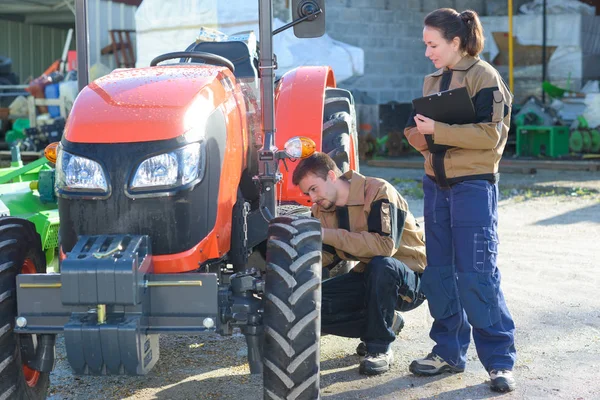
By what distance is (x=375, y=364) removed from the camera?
12.7 feet

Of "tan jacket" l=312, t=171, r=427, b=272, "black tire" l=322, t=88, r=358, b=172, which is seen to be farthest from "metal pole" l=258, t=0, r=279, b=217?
"black tire" l=322, t=88, r=358, b=172

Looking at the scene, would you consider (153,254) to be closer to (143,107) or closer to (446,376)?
(143,107)

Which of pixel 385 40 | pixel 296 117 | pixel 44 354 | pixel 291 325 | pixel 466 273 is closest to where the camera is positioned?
pixel 291 325

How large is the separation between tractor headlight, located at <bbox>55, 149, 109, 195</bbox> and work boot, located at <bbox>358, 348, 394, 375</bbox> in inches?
58.0

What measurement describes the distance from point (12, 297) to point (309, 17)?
166cm

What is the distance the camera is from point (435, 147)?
3754mm

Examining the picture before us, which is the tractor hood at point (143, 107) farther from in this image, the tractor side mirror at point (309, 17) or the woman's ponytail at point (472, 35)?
the woman's ponytail at point (472, 35)

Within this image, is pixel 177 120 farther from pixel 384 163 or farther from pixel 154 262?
pixel 384 163

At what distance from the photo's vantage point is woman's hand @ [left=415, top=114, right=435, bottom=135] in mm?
3631

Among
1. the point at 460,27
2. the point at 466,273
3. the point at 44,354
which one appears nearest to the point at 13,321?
the point at 44,354

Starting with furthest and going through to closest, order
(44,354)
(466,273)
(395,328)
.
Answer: (395,328) < (466,273) < (44,354)

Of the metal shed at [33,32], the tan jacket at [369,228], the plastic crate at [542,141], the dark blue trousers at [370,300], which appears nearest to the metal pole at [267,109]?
the tan jacket at [369,228]

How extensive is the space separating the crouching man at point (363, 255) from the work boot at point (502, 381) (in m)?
0.50

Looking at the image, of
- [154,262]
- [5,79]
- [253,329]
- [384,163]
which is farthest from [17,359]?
[5,79]
